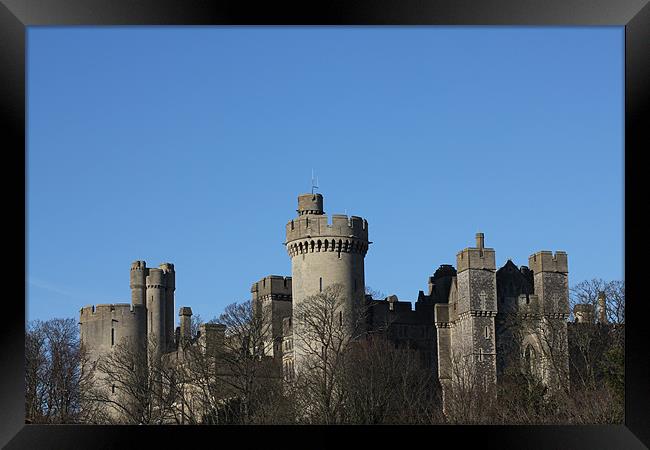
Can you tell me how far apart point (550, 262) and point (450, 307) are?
4.67 m

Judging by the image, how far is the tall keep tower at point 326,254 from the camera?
47.0 meters

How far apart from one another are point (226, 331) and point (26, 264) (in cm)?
4252

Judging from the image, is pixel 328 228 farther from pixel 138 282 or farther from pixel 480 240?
pixel 138 282

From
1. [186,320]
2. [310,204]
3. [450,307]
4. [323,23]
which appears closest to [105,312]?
[186,320]

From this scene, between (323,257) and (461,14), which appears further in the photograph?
(323,257)

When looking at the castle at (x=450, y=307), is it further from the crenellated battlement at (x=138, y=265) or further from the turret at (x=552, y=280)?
the crenellated battlement at (x=138, y=265)

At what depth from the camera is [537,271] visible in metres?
46.1

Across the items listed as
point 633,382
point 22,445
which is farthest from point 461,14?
point 22,445

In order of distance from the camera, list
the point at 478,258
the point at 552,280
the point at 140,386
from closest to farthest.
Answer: the point at 140,386 → the point at 552,280 → the point at 478,258

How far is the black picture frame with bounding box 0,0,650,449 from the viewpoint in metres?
4.84

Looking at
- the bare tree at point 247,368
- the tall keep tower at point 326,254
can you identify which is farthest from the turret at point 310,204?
the bare tree at point 247,368

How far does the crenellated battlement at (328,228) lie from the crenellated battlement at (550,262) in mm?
7012

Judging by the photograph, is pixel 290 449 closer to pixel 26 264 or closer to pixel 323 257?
pixel 26 264

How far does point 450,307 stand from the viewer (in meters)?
48.5
